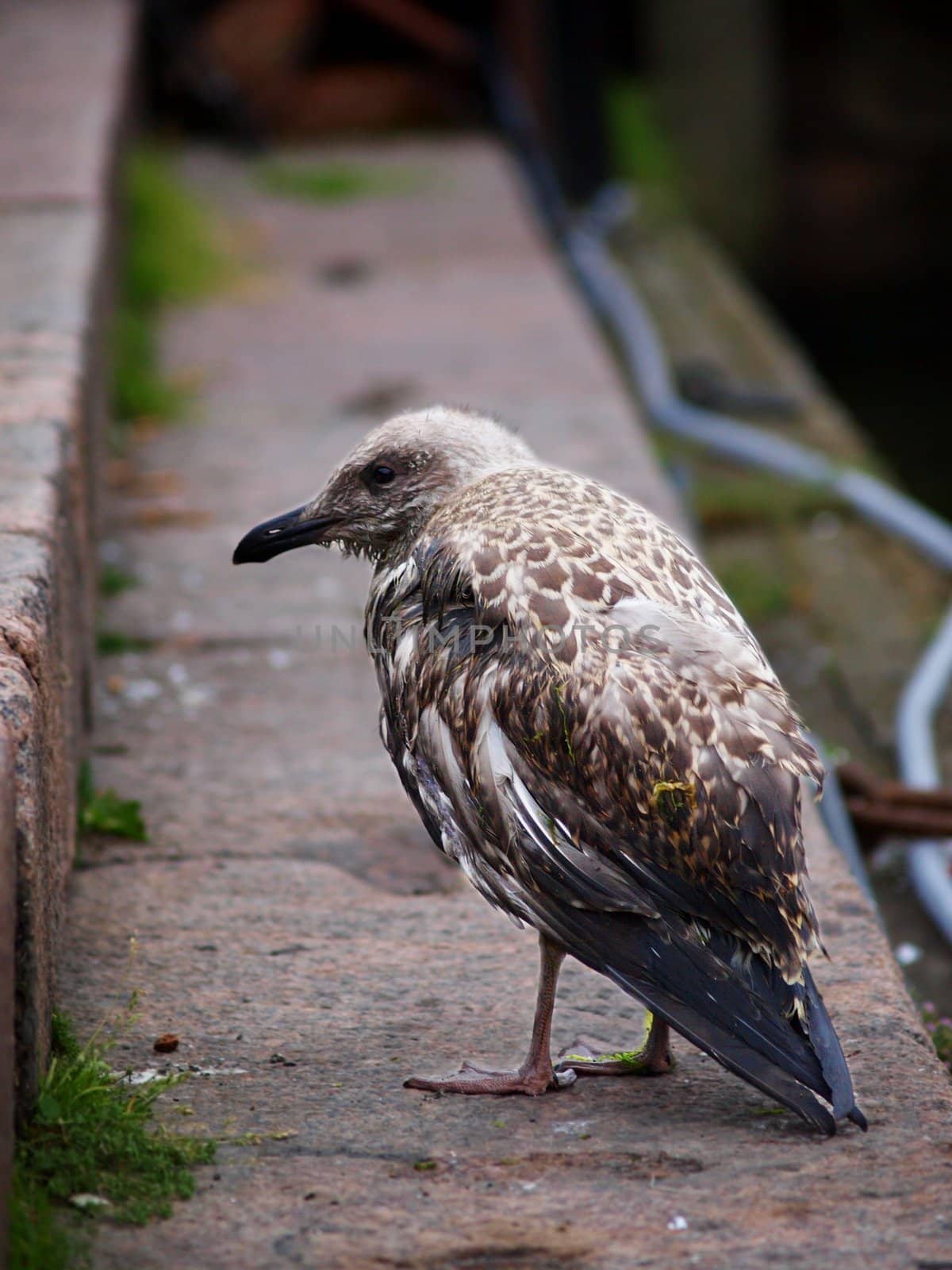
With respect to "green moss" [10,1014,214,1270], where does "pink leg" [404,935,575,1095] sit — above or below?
above

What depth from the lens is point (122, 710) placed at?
4.59 meters

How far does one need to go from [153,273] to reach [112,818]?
4.89 metres

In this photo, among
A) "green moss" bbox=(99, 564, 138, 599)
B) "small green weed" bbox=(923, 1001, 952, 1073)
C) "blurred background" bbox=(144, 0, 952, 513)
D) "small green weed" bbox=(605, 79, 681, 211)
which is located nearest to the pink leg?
"small green weed" bbox=(923, 1001, 952, 1073)

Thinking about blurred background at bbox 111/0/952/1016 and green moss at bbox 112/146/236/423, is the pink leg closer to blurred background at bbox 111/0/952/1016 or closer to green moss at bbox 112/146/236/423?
blurred background at bbox 111/0/952/1016

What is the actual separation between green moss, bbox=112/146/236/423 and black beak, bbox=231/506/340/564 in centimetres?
352

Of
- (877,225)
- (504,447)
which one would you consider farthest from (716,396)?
(877,225)

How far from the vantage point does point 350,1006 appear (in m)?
3.26

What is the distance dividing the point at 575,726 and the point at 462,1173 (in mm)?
731

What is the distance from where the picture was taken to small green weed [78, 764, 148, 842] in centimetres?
389

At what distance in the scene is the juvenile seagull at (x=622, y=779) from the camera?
8.75 ft

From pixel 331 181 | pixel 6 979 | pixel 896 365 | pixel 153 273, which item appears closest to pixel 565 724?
pixel 6 979

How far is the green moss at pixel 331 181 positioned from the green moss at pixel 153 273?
2.00ft

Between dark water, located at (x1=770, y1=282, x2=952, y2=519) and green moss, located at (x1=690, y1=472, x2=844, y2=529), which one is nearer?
green moss, located at (x1=690, y1=472, x2=844, y2=529)

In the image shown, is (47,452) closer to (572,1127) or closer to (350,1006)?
(350,1006)
